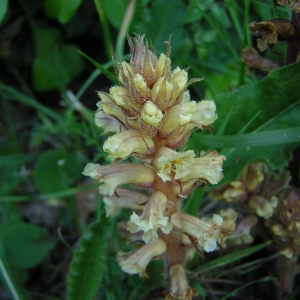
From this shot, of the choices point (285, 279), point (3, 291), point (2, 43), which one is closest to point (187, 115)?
point (285, 279)

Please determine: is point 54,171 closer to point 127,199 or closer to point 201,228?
point 127,199

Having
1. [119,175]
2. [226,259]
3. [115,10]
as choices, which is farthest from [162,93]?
[115,10]

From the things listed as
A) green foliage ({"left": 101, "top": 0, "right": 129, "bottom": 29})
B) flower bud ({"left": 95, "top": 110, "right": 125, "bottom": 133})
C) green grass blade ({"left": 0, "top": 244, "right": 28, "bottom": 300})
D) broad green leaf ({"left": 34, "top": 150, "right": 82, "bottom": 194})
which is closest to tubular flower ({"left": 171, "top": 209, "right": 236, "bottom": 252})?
flower bud ({"left": 95, "top": 110, "right": 125, "bottom": 133})

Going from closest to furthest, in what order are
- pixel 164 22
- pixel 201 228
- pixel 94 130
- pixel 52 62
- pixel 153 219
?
pixel 153 219 < pixel 201 228 < pixel 94 130 < pixel 164 22 < pixel 52 62

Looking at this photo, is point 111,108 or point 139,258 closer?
point 111,108

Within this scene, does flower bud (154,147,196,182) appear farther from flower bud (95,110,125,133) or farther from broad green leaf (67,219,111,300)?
broad green leaf (67,219,111,300)

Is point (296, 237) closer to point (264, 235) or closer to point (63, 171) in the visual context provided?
point (264, 235)

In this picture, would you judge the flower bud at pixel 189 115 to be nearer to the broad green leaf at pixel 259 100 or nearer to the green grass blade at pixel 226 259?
the broad green leaf at pixel 259 100
